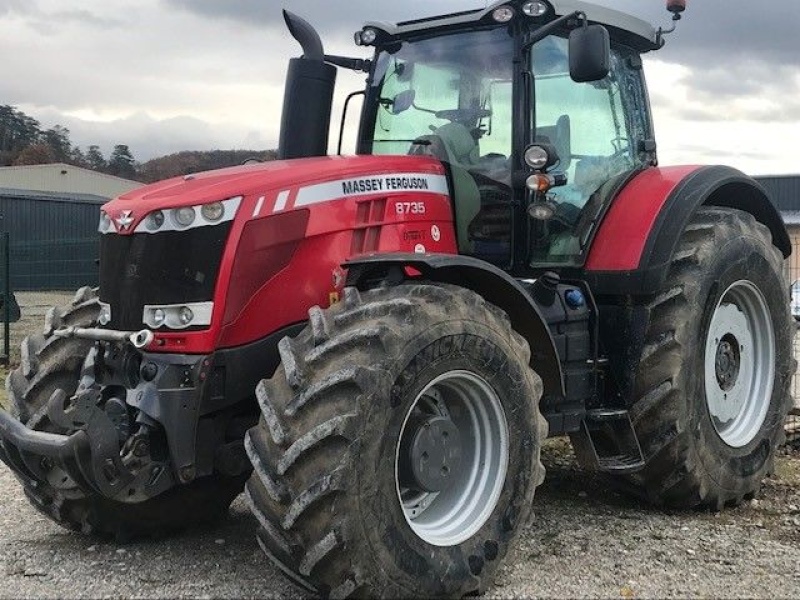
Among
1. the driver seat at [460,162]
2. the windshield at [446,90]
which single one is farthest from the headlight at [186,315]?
the windshield at [446,90]

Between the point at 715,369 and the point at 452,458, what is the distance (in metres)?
2.25

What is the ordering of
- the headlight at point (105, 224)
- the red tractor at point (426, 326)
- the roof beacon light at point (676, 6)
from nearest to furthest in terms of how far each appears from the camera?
1. the red tractor at point (426, 326)
2. the headlight at point (105, 224)
3. the roof beacon light at point (676, 6)

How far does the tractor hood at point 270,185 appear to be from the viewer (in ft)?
13.2

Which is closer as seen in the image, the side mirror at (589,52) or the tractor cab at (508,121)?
the side mirror at (589,52)

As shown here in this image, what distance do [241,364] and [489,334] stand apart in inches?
41.1

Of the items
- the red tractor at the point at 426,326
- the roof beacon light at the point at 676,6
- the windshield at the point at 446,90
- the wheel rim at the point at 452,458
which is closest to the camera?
→ the red tractor at the point at 426,326

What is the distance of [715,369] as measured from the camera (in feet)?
18.0

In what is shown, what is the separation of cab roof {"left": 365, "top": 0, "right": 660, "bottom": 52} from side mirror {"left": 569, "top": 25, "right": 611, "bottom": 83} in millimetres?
498

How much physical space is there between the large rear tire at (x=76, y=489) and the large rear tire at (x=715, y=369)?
219 cm

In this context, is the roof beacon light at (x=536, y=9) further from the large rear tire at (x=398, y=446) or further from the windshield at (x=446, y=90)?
the large rear tire at (x=398, y=446)

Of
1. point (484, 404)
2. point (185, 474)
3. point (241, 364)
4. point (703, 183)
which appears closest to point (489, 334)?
point (484, 404)

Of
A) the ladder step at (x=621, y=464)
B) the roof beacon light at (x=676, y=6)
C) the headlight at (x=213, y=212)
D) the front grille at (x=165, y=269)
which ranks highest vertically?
the roof beacon light at (x=676, y=6)

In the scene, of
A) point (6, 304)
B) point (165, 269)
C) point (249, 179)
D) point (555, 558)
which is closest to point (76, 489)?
point (165, 269)

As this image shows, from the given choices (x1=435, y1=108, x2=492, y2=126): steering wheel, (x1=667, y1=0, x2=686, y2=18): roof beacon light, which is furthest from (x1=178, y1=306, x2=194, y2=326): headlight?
Result: (x1=667, y1=0, x2=686, y2=18): roof beacon light
